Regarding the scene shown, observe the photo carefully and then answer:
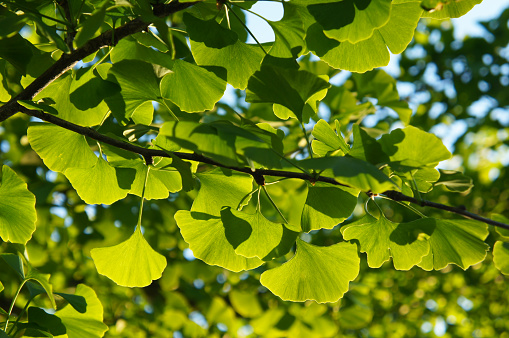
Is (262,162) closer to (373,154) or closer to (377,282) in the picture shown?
(373,154)

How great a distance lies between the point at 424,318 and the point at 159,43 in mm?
3527

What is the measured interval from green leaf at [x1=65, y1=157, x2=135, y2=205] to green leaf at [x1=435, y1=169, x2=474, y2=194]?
520 millimetres

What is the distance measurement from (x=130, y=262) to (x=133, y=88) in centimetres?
31

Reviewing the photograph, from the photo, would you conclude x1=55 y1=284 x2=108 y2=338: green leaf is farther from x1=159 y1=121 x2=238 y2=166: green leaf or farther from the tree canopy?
x1=159 y1=121 x2=238 y2=166: green leaf

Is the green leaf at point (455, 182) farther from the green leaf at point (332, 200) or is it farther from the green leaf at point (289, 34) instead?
the green leaf at point (289, 34)

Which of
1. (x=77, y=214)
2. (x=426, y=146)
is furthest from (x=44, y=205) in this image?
(x=426, y=146)

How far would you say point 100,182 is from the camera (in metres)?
0.80

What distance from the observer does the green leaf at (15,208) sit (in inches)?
28.5

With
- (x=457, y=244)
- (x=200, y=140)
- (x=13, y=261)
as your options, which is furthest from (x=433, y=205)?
(x=13, y=261)

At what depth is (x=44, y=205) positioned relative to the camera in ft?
5.74

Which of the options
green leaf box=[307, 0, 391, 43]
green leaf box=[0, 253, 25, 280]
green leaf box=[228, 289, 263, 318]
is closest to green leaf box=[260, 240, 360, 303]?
green leaf box=[307, 0, 391, 43]

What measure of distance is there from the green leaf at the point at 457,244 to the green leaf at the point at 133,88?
511 mm

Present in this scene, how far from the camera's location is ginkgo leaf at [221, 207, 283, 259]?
663mm

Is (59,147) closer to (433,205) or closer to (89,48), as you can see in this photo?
(89,48)
